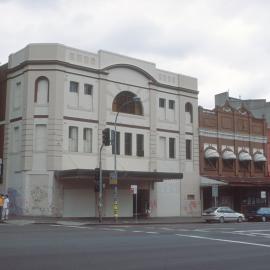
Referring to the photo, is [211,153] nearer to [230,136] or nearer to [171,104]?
[230,136]

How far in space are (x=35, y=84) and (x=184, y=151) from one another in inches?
614

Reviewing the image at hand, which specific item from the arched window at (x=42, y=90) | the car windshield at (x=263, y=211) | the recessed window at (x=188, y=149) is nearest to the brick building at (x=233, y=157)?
the recessed window at (x=188, y=149)

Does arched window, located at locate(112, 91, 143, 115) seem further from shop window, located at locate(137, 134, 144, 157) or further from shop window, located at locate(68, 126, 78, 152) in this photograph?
shop window, located at locate(68, 126, 78, 152)

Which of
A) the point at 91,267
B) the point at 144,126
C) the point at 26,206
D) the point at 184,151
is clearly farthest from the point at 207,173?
the point at 91,267

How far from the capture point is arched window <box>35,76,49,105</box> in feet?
129

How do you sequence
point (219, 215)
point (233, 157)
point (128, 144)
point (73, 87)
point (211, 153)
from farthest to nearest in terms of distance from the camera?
point (233, 157), point (211, 153), point (128, 144), point (73, 87), point (219, 215)

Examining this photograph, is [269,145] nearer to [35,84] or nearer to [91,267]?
[35,84]

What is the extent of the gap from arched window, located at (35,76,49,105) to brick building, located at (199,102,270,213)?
54.1 ft

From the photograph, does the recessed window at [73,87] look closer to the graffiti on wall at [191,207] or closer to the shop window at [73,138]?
the shop window at [73,138]

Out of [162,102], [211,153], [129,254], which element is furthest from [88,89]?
[129,254]

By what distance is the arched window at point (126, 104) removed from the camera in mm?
43156

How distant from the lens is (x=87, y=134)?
40969 mm

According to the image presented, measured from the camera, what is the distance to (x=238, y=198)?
2061 inches

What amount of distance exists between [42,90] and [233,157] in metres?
21.2
